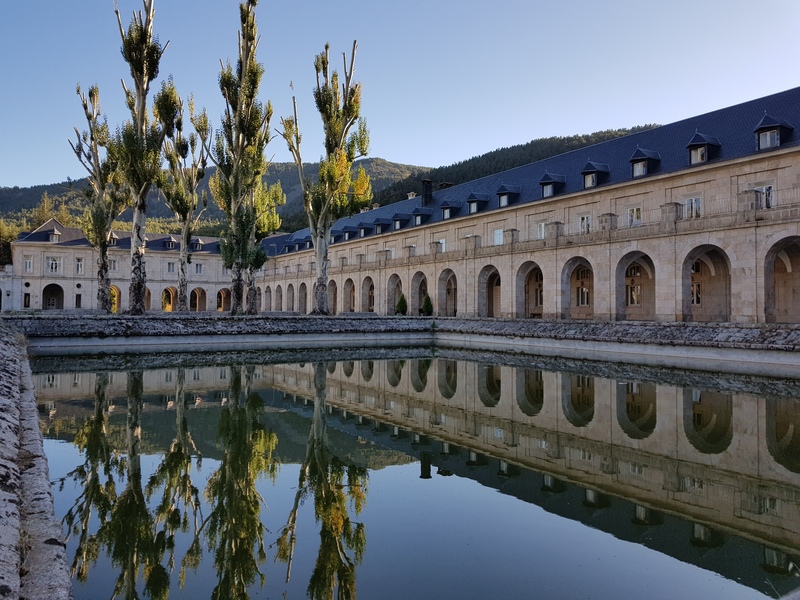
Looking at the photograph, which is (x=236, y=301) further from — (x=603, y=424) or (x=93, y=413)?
(x=603, y=424)

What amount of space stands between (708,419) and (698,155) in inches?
792

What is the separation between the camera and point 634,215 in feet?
92.2

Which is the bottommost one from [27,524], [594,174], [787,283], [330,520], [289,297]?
[330,520]

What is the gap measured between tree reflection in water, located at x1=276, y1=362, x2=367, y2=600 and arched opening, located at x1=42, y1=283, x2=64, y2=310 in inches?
2232

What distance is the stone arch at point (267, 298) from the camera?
6448 cm

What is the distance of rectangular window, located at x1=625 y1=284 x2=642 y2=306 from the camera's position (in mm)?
30333

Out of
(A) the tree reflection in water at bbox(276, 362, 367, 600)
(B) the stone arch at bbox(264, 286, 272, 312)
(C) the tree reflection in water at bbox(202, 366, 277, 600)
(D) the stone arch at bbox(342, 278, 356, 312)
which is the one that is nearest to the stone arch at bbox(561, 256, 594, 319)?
(D) the stone arch at bbox(342, 278, 356, 312)

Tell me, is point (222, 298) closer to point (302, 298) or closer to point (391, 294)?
point (302, 298)

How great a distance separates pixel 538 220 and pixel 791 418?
2500 centimetres

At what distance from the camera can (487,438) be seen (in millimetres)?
8156

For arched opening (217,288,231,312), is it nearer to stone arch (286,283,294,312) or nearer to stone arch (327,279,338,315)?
stone arch (286,283,294,312)

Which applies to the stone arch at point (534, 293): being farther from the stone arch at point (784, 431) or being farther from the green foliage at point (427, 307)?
the stone arch at point (784, 431)

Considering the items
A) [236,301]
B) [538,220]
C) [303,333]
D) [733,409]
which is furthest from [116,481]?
[538,220]

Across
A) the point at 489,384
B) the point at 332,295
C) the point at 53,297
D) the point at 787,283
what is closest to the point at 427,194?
the point at 332,295
